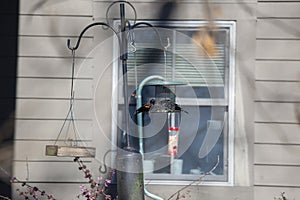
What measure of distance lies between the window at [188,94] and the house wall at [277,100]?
0.73 feet

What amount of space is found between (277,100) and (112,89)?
115 centimetres

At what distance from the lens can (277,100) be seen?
411cm

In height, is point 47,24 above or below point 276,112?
above

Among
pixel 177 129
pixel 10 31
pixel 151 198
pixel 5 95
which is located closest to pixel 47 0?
pixel 10 31

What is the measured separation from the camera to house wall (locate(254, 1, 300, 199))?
4086 mm

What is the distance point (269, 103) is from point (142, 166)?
3.27 feet

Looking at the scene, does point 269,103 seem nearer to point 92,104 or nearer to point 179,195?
point 179,195

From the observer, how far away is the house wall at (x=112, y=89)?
13.4 ft

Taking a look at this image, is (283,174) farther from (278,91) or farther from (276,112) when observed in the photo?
(278,91)

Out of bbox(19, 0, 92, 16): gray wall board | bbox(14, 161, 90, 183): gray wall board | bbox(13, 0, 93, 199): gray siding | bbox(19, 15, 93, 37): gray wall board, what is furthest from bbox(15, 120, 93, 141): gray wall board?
bbox(19, 0, 92, 16): gray wall board

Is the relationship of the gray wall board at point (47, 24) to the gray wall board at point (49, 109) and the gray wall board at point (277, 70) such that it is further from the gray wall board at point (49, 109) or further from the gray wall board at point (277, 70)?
the gray wall board at point (277, 70)

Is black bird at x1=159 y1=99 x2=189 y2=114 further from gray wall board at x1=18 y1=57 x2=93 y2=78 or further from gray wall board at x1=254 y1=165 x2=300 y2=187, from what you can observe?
gray wall board at x1=254 y1=165 x2=300 y2=187

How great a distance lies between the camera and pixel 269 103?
411 cm

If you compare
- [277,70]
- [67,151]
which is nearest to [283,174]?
[277,70]
